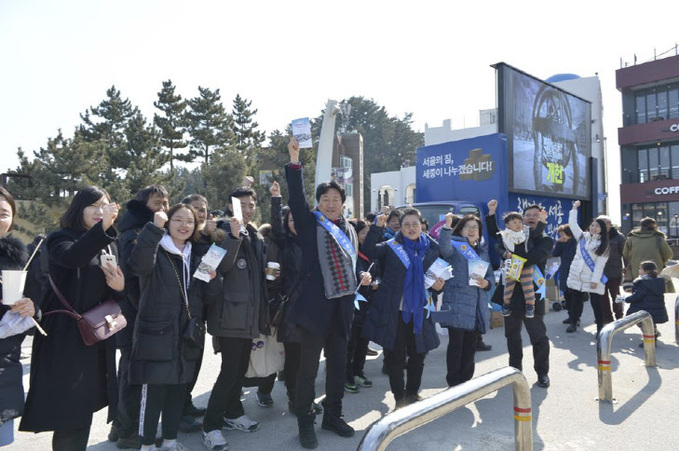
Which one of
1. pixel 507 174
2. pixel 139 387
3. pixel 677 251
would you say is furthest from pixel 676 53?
pixel 139 387

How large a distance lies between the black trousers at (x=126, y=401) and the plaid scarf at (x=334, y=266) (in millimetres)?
1572

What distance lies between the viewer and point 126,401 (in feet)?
11.7

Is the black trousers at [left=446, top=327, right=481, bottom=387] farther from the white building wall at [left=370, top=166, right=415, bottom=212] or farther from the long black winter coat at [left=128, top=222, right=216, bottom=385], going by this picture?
the white building wall at [left=370, top=166, right=415, bottom=212]

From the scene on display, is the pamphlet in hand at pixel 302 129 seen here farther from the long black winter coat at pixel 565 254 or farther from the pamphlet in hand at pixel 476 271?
the long black winter coat at pixel 565 254

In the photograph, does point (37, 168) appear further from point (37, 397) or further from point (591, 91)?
point (591, 91)

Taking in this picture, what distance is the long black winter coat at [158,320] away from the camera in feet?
10.4

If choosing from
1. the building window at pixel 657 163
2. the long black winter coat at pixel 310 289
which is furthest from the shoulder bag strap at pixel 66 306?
the building window at pixel 657 163

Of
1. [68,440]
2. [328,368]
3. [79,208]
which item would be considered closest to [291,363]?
[328,368]

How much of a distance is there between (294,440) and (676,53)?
129 ft

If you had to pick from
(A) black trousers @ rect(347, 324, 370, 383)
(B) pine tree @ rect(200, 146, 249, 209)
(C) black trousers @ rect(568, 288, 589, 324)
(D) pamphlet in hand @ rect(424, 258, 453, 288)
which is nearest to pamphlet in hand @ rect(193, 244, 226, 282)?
(D) pamphlet in hand @ rect(424, 258, 453, 288)

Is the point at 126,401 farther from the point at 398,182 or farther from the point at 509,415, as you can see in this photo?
the point at 398,182

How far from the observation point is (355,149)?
47.5 metres

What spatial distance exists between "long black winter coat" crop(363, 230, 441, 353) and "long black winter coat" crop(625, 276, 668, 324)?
13.7 ft

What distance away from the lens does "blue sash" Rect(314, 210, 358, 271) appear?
3.86 meters
